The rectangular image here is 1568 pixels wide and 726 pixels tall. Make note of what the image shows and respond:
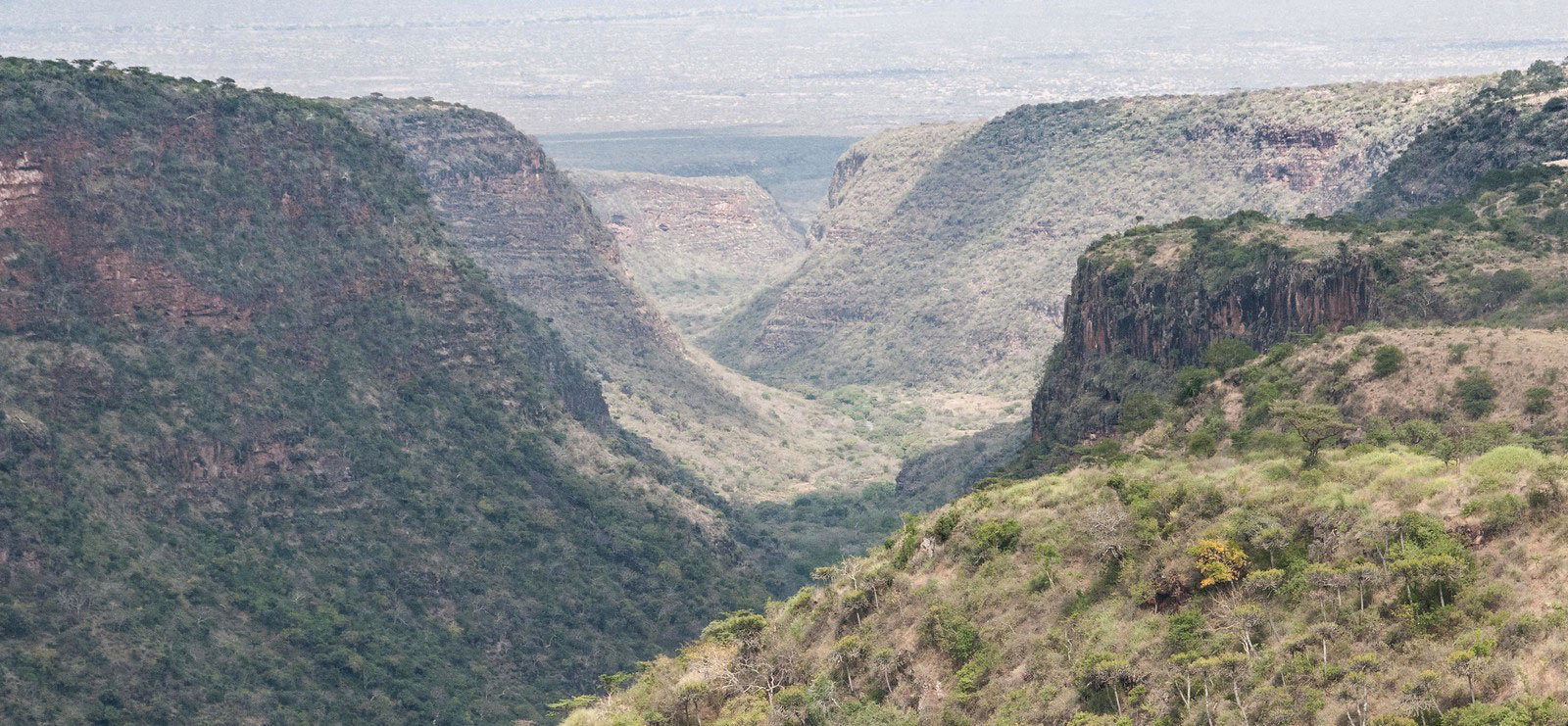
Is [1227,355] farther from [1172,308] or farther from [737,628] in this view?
[737,628]

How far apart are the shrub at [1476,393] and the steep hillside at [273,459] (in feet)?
177

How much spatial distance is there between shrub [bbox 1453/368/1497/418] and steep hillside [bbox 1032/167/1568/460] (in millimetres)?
10676

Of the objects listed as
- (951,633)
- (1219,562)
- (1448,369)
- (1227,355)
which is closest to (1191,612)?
(1219,562)

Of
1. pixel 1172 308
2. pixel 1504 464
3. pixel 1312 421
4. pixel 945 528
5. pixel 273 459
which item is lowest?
pixel 273 459

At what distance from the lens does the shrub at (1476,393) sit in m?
85.6

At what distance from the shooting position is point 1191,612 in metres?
60.8

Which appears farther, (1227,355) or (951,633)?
(1227,355)

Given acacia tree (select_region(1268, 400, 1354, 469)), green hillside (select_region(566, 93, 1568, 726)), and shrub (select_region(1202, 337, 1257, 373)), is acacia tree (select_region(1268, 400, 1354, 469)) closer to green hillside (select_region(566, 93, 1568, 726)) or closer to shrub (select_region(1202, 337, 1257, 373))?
green hillside (select_region(566, 93, 1568, 726))

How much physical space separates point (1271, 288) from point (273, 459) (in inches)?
2369

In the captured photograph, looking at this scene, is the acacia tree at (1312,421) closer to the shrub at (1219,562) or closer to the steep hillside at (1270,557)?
the steep hillside at (1270,557)

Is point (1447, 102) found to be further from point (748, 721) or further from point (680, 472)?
point (748, 721)

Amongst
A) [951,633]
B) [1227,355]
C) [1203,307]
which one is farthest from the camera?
[1203,307]

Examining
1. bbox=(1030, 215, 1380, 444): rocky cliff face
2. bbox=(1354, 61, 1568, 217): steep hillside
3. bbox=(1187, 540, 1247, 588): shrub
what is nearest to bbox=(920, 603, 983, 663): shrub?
bbox=(1187, 540, 1247, 588): shrub

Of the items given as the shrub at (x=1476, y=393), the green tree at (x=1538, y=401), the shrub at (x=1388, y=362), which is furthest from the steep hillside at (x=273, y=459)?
the green tree at (x=1538, y=401)
